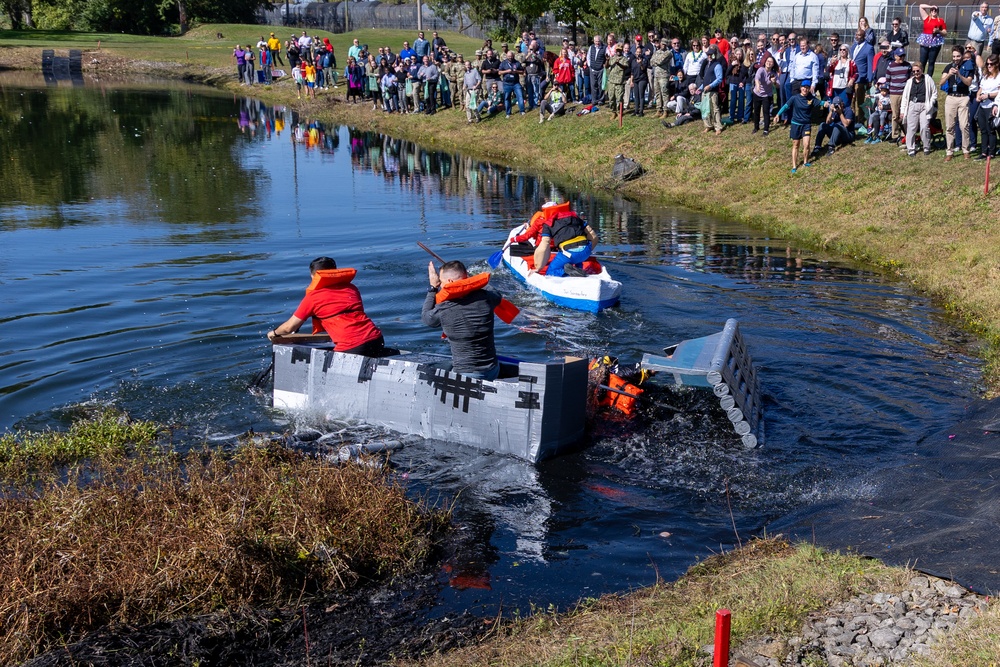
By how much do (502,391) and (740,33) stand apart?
111ft

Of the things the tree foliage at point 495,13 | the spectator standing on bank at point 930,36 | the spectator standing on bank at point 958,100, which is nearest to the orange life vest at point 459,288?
the spectator standing on bank at point 958,100

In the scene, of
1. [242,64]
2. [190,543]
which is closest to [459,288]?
[190,543]

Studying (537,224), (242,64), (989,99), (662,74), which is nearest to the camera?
(537,224)

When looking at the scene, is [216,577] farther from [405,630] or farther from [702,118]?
[702,118]

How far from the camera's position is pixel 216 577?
7355 mm

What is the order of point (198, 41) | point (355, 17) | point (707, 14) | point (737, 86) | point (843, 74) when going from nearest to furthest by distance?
1. point (843, 74)
2. point (737, 86)
3. point (707, 14)
4. point (198, 41)
5. point (355, 17)

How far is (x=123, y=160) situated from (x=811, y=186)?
22883 mm

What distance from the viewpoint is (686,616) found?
7109 millimetres

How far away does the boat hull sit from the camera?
34.3 feet

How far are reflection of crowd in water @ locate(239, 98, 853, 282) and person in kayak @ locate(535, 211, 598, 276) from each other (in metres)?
2.77

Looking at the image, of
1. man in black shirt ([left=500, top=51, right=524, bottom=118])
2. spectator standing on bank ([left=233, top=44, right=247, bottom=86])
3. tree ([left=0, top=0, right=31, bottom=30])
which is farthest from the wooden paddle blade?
tree ([left=0, top=0, right=31, bottom=30])

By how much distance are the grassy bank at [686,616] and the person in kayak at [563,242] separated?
29.7 ft

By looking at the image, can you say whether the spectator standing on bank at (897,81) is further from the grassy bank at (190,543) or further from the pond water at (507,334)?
the grassy bank at (190,543)

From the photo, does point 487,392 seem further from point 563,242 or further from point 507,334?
point 563,242
